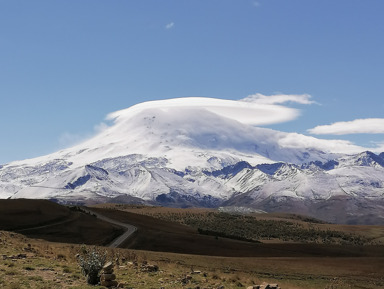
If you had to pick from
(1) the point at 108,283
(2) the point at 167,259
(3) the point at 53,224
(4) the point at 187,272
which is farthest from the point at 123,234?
(1) the point at 108,283

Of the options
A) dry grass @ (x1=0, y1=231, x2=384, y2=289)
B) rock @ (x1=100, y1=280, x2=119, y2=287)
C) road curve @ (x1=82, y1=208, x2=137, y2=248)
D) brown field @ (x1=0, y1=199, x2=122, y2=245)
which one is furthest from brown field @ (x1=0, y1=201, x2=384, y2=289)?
road curve @ (x1=82, y1=208, x2=137, y2=248)

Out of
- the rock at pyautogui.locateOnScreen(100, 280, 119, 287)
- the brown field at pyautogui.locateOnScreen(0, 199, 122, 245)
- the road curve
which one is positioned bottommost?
the road curve

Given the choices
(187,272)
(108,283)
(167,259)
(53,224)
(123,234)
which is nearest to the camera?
(108,283)

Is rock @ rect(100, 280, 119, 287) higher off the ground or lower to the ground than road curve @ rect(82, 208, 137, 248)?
higher

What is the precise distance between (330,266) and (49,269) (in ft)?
114

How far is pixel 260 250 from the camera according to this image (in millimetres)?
68500

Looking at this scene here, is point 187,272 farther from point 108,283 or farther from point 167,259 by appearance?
point 167,259

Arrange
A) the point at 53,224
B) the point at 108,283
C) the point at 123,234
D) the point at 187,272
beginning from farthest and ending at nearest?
1. the point at 53,224
2. the point at 123,234
3. the point at 187,272
4. the point at 108,283

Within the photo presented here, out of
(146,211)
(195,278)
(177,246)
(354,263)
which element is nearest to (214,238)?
(177,246)

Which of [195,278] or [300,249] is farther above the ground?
[195,278]

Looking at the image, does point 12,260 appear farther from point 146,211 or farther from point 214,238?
point 146,211

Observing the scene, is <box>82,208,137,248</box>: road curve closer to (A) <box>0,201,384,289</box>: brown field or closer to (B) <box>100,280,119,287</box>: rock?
(A) <box>0,201,384,289</box>: brown field

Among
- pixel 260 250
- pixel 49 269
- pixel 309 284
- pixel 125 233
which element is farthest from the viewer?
pixel 125 233

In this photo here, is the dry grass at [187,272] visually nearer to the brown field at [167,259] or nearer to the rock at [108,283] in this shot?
the brown field at [167,259]
